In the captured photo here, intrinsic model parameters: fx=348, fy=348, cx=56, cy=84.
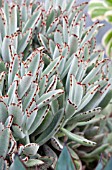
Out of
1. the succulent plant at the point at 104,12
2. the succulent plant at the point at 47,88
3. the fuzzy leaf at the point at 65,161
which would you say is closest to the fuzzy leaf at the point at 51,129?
the succulent plant at the point at 47,88

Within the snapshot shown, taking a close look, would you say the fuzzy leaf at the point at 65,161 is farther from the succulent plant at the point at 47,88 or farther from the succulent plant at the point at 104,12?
the succulent plant at the point at 104,12

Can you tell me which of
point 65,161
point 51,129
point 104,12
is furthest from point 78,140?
point 104,12

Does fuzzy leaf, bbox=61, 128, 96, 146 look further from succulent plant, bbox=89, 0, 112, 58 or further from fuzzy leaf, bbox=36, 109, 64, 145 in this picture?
succulent plant, bbox=89, 0, 112, 58

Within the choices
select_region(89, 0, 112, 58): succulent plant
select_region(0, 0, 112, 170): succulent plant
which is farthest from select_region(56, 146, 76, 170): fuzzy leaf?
select_region(89, 0, 112, 58): succulent plant

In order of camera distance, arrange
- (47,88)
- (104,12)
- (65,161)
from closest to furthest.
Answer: (65,161) → (47,88) → (104,12)

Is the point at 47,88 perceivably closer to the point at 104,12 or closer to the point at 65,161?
the point at 65,161

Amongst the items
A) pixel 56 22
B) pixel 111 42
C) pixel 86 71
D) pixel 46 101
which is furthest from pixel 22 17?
pixel 111 42
